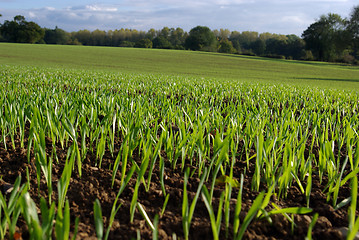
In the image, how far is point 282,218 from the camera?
1.28 metres

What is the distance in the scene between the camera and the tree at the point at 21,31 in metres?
74.3

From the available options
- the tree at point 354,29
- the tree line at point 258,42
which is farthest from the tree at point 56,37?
the tree at point 354,29

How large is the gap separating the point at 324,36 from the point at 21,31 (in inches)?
2831

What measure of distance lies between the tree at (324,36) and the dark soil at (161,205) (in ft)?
221

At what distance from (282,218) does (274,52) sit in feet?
290

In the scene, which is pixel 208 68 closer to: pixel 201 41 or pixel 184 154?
pixel 184 154

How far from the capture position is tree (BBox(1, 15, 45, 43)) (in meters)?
74.3

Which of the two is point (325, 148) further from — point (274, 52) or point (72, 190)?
point (274, 52)

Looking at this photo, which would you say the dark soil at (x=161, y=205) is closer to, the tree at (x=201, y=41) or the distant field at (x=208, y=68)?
the distant field at (x=208, y=68)

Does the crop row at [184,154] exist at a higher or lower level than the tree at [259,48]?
lower

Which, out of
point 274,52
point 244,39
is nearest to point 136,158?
point 274,52

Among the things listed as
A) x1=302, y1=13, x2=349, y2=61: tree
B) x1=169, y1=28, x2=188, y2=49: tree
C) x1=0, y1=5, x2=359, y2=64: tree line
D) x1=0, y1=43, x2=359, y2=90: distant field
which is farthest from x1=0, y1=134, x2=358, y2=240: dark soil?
x1=169, y1=28, x2=188, y2=49: tree

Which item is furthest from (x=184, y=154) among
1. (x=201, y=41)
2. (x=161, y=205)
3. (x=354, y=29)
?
(x=201, y=41)

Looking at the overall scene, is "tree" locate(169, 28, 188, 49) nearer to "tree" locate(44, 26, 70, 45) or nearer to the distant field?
"tree" locate(44, 26, 70, 45)
